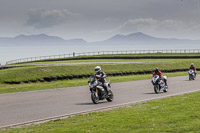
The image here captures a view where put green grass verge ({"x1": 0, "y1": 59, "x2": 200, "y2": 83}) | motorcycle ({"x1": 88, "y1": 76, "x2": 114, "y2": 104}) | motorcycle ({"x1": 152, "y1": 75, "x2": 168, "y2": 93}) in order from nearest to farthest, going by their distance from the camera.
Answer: motorcycle ({"x1": 88, "y1": 76, "x2": 114, "y2": 104}) → motorcycle ({"x1": 152, "y1": 75, "x2": 168, "y2": 93}) → green grass verge ({"x1": 0, "y1": 59, "x2": 200, "y2": 83})

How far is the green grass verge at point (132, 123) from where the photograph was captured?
380 inches

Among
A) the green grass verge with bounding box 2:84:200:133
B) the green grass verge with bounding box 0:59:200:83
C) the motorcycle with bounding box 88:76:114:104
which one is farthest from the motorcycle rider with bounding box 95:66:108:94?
the green grass verge with bounding box 0:59:200:83

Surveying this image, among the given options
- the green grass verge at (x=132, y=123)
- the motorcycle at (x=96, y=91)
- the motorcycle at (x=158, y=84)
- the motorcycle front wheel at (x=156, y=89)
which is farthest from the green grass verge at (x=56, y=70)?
the green grass verge at (x=132, y=123)

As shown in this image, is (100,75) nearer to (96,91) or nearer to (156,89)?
(96,91)

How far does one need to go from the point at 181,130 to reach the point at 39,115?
6.27 metres

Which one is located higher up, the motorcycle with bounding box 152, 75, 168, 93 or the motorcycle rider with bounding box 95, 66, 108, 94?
the motorcycle rider with bounding box 95, 66, 108, 94

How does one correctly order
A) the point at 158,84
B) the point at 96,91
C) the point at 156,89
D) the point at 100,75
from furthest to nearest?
the point at 158,84
the point at 156,89
the point at 96,91
the point at 100,75

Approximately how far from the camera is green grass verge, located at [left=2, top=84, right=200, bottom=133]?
9.66m

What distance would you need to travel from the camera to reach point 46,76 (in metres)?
35.5

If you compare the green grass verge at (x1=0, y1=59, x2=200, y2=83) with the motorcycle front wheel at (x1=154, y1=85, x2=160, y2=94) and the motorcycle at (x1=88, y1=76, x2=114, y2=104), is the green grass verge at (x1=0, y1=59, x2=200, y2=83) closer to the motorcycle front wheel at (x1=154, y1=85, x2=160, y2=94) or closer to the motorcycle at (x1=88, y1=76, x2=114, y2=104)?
the motorcycle front wheel at (x1=154, y1=85, x2=160, y2=94)

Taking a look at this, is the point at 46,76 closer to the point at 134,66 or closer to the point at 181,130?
the point at 134,66

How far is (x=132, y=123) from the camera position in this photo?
1062 centimetres

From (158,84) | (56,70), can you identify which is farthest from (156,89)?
(56,70)

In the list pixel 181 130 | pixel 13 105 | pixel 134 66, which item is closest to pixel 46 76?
pixel 134 66
